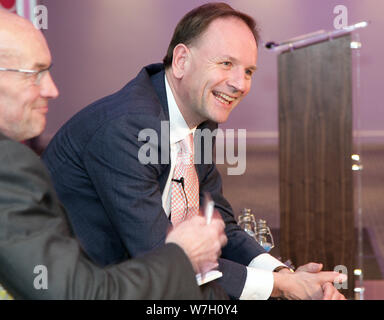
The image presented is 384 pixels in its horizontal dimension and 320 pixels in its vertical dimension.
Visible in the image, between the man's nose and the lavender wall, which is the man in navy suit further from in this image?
the lavender wall

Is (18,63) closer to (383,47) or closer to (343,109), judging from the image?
(343,109)

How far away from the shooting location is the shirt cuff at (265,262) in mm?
2046

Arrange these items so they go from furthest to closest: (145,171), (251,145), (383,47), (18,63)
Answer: (251,145) < (383,47) < (145,171) < (18,63)

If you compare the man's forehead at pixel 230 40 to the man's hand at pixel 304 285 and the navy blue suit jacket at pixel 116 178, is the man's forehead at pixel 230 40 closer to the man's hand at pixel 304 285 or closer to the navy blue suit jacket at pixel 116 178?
the navy blue suit jacket at pixel 116 178

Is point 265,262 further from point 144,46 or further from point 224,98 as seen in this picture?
point 144,46

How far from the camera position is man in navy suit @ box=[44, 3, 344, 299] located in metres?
1.77

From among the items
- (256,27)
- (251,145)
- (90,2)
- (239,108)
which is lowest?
(251,145)

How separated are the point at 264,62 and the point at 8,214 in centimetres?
956

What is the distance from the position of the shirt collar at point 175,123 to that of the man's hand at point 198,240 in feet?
2.62

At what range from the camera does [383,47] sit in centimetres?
1002

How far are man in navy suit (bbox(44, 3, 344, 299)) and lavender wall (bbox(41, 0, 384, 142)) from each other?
26.6ft

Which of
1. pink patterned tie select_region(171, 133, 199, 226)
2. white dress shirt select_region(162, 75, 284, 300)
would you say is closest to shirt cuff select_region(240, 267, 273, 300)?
white dress shirt select_region(162, 75, 284, 300)

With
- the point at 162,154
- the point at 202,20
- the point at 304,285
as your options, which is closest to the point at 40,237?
the point at 162,154
